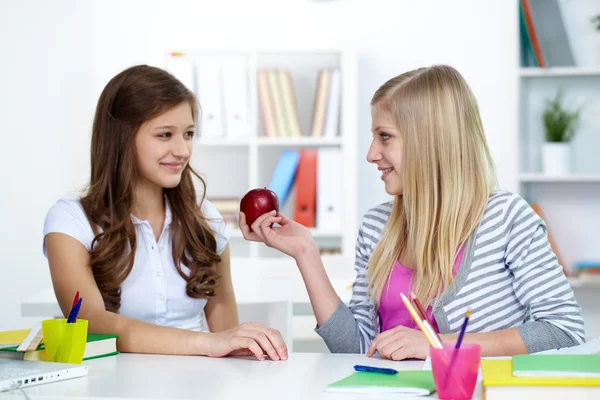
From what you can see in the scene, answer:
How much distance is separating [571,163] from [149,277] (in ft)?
8.28

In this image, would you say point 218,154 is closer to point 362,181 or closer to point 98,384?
point 362,181

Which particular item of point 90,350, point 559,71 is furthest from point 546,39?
point 90,350

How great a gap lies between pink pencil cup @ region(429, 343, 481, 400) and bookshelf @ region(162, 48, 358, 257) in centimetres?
270

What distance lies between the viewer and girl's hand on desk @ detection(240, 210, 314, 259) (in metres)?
1.79

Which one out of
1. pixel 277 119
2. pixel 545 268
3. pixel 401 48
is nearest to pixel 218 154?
pixel 277 119

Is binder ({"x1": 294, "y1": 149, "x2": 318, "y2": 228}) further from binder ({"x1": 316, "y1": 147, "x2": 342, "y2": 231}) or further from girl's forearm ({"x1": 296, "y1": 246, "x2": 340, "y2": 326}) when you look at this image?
girl's forearm ({"x1": 296, "y1": 246, "x2": 340, "y2": 326})

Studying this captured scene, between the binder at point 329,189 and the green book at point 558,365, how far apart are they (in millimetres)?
2652

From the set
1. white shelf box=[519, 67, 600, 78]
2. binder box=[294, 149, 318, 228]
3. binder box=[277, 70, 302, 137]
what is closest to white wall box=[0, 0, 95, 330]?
binder box=[277, 70, 302, 137]

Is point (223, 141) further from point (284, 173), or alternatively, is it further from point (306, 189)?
point (306, 189)

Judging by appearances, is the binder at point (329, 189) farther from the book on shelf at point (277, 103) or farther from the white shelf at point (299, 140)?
the book on shelf at point (277, 103)

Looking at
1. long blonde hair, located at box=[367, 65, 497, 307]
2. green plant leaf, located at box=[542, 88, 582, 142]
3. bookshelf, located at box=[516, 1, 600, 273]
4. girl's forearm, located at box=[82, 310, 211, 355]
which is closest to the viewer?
girl's forearm, located at box=[82, 310, 211, 355]

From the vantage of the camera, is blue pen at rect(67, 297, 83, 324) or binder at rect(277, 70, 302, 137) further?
binder at rect(277, 70, 302, 137)

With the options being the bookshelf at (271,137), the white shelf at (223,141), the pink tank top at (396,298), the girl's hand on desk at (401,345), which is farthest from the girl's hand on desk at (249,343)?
the white shelf at (223,141)

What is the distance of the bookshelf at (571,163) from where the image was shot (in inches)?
151
